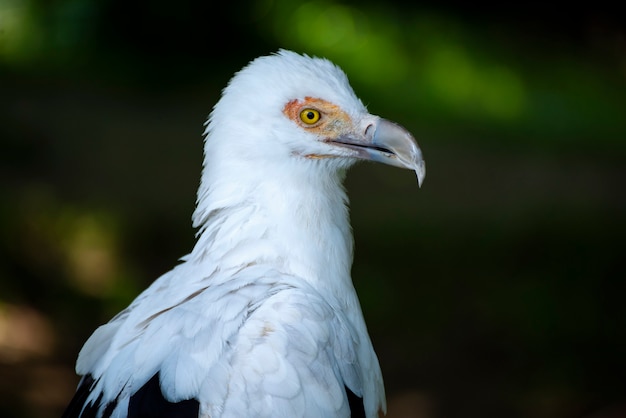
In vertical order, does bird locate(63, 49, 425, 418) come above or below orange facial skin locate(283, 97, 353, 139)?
below

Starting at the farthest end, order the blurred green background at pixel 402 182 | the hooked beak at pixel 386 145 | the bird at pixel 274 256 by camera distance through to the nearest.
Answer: the blurred green background at pixel 402 182
the hooked beak at pixel 386 145
the bird at pixel 274 256

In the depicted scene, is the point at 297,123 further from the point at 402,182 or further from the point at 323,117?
the point at 402,182

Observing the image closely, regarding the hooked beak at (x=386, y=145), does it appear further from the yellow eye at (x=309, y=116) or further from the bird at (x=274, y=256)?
the yellow eye at (x=309, y=116)

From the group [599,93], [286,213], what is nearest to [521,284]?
[599,93]

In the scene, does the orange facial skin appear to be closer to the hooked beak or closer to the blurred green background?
the hooked beak

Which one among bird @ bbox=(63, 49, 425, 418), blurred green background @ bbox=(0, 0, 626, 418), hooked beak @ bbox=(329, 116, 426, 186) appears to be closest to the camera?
bird @ bbox=(63, 49, 425, 418)

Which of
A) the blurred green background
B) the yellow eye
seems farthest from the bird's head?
the blurred green background

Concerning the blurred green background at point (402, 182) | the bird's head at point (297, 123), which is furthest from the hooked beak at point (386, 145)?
the blurred green background at point (402, 182)

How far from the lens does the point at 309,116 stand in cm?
380

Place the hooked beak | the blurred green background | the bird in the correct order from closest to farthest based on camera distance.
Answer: the bird, the hooked beak, the blurred green background

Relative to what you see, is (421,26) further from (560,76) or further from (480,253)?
(480,253)

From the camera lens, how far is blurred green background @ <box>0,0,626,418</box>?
7.04 m

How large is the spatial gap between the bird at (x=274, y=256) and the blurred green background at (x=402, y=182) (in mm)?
2969

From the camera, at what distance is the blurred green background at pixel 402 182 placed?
277 inches
